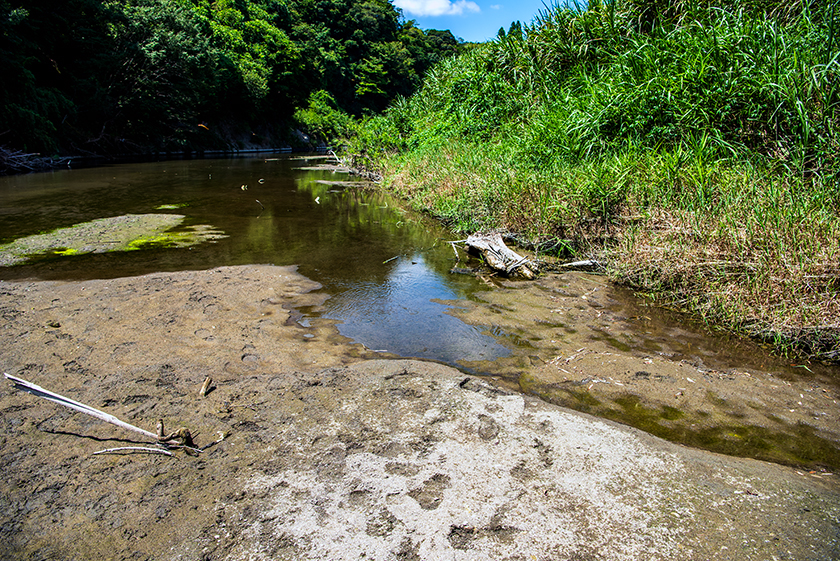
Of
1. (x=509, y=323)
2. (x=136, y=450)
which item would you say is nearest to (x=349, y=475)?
(x=136, y=450)

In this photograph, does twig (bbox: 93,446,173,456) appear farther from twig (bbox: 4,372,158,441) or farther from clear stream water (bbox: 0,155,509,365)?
clear stream water (bbox: 0,155,509,365)

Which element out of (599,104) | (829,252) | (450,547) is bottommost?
(450,547)

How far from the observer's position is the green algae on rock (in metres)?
5.62

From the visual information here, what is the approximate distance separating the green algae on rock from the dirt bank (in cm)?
295

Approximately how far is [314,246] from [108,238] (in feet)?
8.68

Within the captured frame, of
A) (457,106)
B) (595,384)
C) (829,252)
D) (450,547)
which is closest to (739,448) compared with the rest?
(595,384)

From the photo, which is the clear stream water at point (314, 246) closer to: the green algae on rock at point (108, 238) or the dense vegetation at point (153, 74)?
the green algae on rock at point (108, 238)

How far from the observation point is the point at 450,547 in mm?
1758

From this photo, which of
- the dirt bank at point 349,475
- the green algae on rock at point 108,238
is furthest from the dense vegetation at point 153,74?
the dirt bank at point 349,475

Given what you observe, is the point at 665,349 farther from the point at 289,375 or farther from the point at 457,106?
the point at 457,106

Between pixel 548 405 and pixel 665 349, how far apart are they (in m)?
1.41

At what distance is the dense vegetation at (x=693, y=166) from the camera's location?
396cm

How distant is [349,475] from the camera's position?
2.10 m

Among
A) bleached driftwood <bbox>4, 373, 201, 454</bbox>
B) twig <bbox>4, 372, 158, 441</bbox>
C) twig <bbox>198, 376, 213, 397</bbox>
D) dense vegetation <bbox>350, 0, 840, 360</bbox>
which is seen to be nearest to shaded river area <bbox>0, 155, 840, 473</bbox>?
dense vegetation <bbox>350, 0, 840, 360</bbox>
